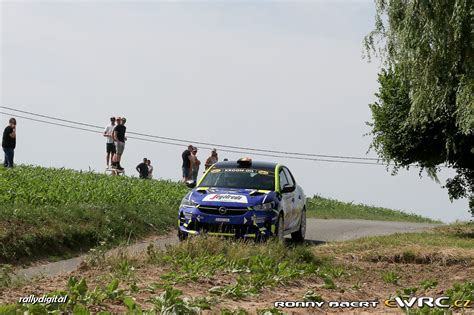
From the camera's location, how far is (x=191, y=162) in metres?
35.7

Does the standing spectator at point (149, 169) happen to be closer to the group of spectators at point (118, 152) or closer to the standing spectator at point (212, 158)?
the group of spectators at point (118, 152)

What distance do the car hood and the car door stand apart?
2.04 ft

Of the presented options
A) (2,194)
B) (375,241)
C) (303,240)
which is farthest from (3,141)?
(375,241)

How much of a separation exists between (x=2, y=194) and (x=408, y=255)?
384 inches

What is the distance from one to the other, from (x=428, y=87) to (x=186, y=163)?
54.0ft

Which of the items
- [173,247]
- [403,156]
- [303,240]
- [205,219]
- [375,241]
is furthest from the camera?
[403,156]

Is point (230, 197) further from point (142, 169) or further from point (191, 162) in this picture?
point (142, 169)

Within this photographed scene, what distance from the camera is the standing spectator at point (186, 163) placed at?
35.9 metres

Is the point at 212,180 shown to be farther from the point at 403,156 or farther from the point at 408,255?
the point at 403,156

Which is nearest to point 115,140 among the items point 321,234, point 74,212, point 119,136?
point 119,136

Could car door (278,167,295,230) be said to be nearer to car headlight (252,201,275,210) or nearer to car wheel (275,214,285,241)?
car wheel (275,214,285,241)

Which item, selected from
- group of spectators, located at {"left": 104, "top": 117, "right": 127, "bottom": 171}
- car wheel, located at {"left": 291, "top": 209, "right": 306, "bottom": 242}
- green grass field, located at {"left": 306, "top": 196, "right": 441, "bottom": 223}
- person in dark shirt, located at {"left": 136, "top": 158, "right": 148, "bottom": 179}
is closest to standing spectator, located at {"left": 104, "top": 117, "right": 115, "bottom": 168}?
group of spectators, located at {"left": 104, "top": 117, "right": 127, "bottom": 171}

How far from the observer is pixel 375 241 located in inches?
731

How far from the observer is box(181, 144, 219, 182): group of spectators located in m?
35.8
